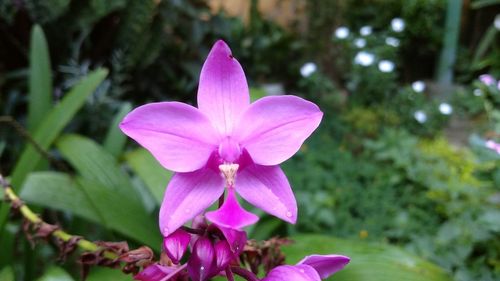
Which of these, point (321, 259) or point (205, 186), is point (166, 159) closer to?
point (205, 186)

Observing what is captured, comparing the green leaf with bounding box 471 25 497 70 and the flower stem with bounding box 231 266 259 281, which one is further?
the green leaf with bounding box 471 25 497 70

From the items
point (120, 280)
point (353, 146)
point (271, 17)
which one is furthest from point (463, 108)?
point (120, 280)

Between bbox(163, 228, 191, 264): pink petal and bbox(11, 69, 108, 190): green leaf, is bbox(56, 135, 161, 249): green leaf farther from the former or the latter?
bbox(163, 228, 191, 264): pink petal

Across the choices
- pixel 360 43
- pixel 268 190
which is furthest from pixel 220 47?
pixel 360 43

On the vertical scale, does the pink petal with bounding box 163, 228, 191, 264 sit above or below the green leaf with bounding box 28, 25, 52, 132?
below

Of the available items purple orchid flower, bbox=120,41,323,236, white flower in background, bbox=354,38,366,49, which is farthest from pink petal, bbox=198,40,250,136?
white flower in background, bbox=354,38,366,49

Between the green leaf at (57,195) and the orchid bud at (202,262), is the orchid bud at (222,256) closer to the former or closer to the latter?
the orchid bud at (202,262)
